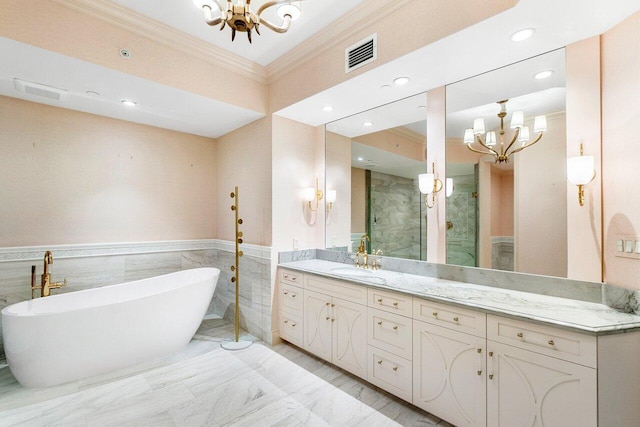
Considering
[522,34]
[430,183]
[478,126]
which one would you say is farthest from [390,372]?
[522,34]

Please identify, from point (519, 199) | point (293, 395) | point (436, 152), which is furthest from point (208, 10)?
point (293, 395)

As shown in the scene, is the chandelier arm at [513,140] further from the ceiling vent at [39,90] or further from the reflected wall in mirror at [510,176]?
the ceiling vent at [39,90]

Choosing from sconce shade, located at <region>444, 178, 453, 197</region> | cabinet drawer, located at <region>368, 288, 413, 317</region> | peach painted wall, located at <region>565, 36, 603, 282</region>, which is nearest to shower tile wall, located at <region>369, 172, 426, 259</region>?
sconce shade, located at <region>444, 178, 453, 197</region>

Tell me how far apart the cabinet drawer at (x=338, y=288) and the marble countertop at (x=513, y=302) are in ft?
0.20

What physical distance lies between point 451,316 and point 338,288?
1.03 metres

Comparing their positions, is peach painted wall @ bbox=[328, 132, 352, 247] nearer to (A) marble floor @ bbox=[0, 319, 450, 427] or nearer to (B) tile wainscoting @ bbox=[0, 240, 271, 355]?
(B) tile wainscoting @ bbox=[0, 240, 271, 355]

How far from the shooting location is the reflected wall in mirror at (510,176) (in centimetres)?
201

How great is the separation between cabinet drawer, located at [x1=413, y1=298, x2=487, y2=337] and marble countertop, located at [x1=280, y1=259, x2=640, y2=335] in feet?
0.16

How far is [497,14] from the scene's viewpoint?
64.9 inches

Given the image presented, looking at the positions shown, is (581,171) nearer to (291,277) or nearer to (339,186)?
(339,186)

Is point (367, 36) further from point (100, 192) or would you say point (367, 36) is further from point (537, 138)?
point (100, 192)

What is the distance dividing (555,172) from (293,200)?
249 cm

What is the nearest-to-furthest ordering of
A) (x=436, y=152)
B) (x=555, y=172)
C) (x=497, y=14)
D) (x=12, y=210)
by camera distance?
(x=497, y=14)
(x=555, y=172)
(x=436, y=152)
(x=12, y=210)

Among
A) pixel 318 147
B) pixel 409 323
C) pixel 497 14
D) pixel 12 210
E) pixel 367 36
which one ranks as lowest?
pixel 409 323
